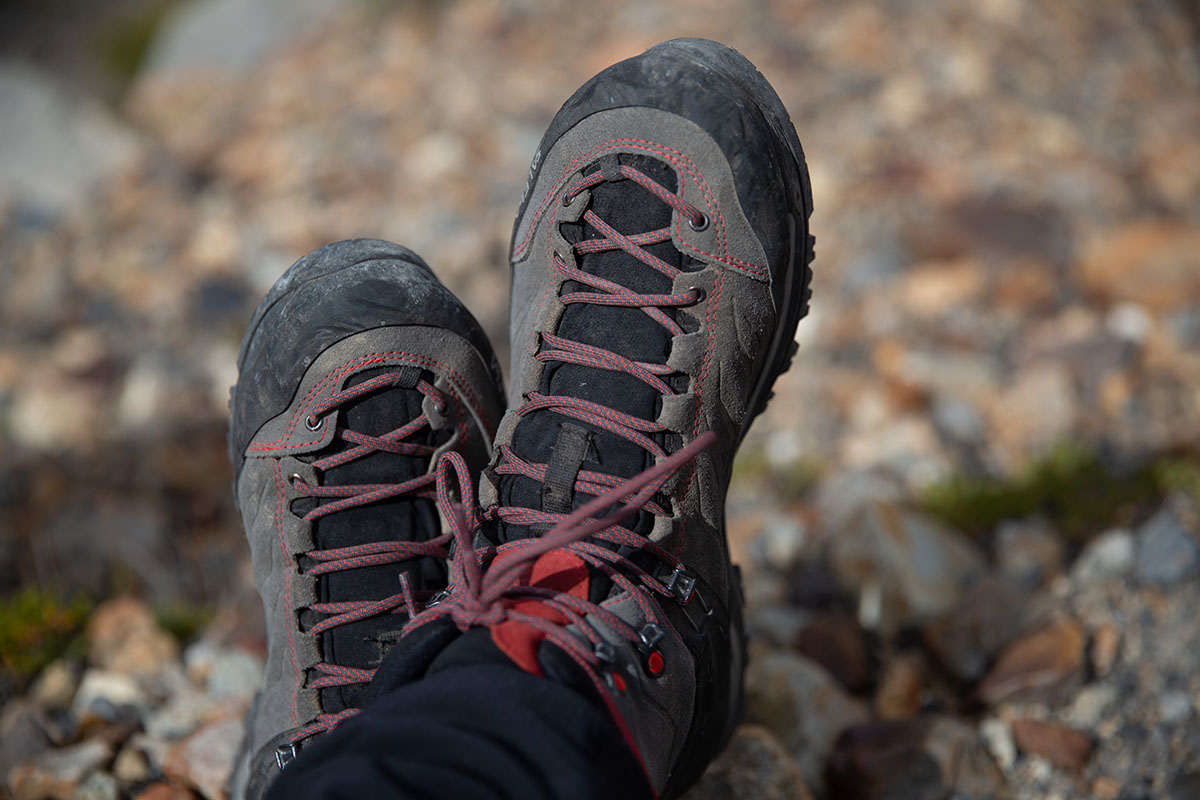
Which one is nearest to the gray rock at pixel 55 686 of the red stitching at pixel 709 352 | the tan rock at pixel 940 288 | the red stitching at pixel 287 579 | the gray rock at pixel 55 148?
the red stitching at pixel 287 579

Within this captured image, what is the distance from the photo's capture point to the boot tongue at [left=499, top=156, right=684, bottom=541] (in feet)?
5.54

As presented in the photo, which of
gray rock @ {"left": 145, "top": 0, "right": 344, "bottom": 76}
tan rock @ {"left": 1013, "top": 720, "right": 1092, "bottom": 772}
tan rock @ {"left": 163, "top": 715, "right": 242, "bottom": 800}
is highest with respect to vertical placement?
gray rock @ {"left": 145, "top": 0, "right": 344, "bottom": 76}

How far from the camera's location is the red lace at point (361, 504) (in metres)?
1.84

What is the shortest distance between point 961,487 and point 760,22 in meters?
Answer: 3.58

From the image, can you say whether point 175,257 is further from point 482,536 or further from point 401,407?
point 482,536

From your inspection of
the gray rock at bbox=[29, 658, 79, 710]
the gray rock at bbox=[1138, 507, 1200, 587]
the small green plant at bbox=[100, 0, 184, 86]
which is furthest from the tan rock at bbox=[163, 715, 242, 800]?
the small green plant at bbox=[100, 0, 184, 86]

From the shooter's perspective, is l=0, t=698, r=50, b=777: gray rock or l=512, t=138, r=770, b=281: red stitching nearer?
l=512, t=138, r=770, b=281: red stitching

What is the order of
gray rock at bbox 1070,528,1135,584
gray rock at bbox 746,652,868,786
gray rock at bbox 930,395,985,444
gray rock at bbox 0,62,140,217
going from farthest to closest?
gray rock at bbox 0,62,140,217
gray rock at bbox 930,395,985,444
gray rock at bbox 1070,528,1135,584
gray rock at bbox 746,652,868,786

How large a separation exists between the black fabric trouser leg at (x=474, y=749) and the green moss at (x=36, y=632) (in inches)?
64.2

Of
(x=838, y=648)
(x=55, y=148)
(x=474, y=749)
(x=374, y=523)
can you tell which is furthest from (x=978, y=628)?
(x=55, y=148)

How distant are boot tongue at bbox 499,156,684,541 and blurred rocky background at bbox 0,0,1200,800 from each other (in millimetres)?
707

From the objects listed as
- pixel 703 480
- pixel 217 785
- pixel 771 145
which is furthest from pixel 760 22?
pixel 217 785

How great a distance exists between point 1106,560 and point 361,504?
6.20 feet

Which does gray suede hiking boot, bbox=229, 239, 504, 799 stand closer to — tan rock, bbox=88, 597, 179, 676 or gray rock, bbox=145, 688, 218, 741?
gray rock, bbox=145, 688, 218, 741
